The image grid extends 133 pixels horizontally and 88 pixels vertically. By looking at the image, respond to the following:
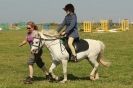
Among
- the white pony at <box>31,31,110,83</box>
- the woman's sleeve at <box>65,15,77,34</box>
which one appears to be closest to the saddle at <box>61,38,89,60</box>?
the white pony at <box>31,31,110,83</box>

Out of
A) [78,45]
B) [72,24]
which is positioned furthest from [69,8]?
[78,45]

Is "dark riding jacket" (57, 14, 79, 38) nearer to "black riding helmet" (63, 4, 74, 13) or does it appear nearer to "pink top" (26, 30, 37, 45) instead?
"black riding helmet" (63, 4, 74, 13)

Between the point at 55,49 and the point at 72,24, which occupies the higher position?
the point at 72,24

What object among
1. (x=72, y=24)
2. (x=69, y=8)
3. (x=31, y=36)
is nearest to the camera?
(x=72, y=24)

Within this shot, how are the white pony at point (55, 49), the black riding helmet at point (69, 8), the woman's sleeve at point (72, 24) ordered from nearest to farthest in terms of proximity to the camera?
the white pony at point (55, 49), the woman's sleeve at point (72, 24), the black riding helmet at point (69, 8)

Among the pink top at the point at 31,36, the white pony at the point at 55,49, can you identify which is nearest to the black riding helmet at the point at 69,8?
the white pony at the point at 55,49

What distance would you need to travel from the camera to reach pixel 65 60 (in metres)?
13.8

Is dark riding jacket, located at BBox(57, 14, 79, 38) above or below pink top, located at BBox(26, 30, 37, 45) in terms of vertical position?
above

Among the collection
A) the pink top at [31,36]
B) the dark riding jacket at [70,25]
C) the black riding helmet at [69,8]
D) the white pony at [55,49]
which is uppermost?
the black riding helmet at [69,8]

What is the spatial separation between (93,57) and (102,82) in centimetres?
106

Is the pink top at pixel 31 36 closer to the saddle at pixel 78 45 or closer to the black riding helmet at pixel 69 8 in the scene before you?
the saddle at pixel 78 45

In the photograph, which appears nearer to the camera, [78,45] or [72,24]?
[72,24]

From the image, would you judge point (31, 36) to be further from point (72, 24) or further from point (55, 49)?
point (72, 24)

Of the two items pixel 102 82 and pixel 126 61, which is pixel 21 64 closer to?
pixel 126 61
